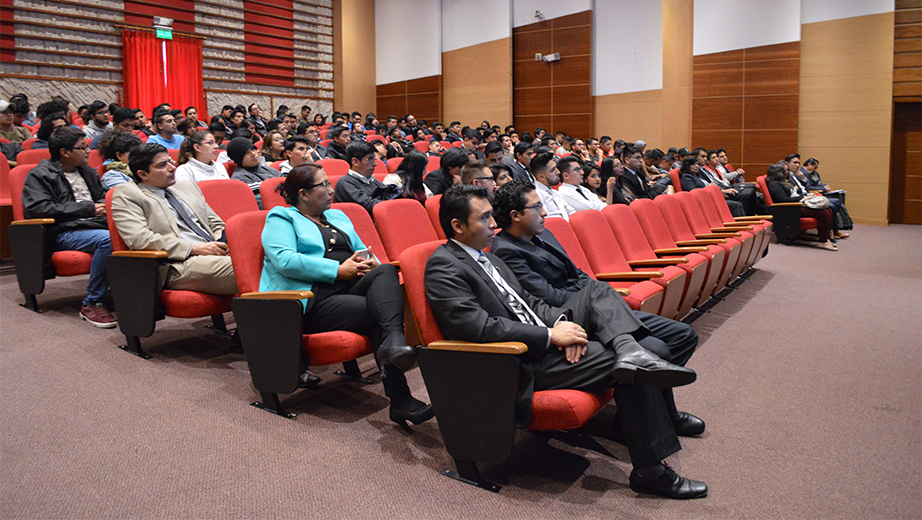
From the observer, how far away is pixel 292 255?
2205mm

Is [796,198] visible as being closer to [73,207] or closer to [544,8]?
[544,8]

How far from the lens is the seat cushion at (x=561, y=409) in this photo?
1.64m

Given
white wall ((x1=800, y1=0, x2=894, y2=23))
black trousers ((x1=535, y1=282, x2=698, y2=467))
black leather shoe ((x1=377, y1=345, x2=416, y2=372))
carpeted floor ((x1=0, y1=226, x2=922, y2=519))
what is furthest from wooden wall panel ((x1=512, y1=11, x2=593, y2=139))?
black leather shoe ((x1=377, y1=345, x2=416, y2=372))

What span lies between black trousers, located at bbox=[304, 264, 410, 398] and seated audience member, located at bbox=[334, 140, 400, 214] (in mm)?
1248

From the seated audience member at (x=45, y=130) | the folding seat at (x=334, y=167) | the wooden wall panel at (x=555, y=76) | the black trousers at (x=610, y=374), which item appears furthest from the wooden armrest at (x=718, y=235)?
the wooden wall panel at (x=555, y=76)

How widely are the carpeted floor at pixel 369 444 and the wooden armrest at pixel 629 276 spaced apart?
44cm

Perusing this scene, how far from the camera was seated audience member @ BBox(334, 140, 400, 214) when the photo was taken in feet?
11.4

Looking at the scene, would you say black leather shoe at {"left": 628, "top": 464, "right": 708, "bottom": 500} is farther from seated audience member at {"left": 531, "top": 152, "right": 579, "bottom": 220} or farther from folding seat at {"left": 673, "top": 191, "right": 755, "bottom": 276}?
folding seat at {"left": 673, "top": 191, "right": 755, "bottom": 276}

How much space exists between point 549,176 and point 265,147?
2328 mm

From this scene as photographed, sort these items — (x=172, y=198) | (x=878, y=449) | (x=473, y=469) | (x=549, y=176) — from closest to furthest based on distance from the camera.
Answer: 1. (x=473, y=469)
2. (x=878, y=449)
3. (x=172, y=198)
4. (x=549, y=176)

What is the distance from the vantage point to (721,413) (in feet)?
7.45

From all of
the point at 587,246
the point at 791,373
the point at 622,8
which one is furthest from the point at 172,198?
the point at 622,8

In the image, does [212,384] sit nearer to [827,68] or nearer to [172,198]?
[172,198]

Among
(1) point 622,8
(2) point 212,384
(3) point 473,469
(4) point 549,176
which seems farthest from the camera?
(1) point 622,8
